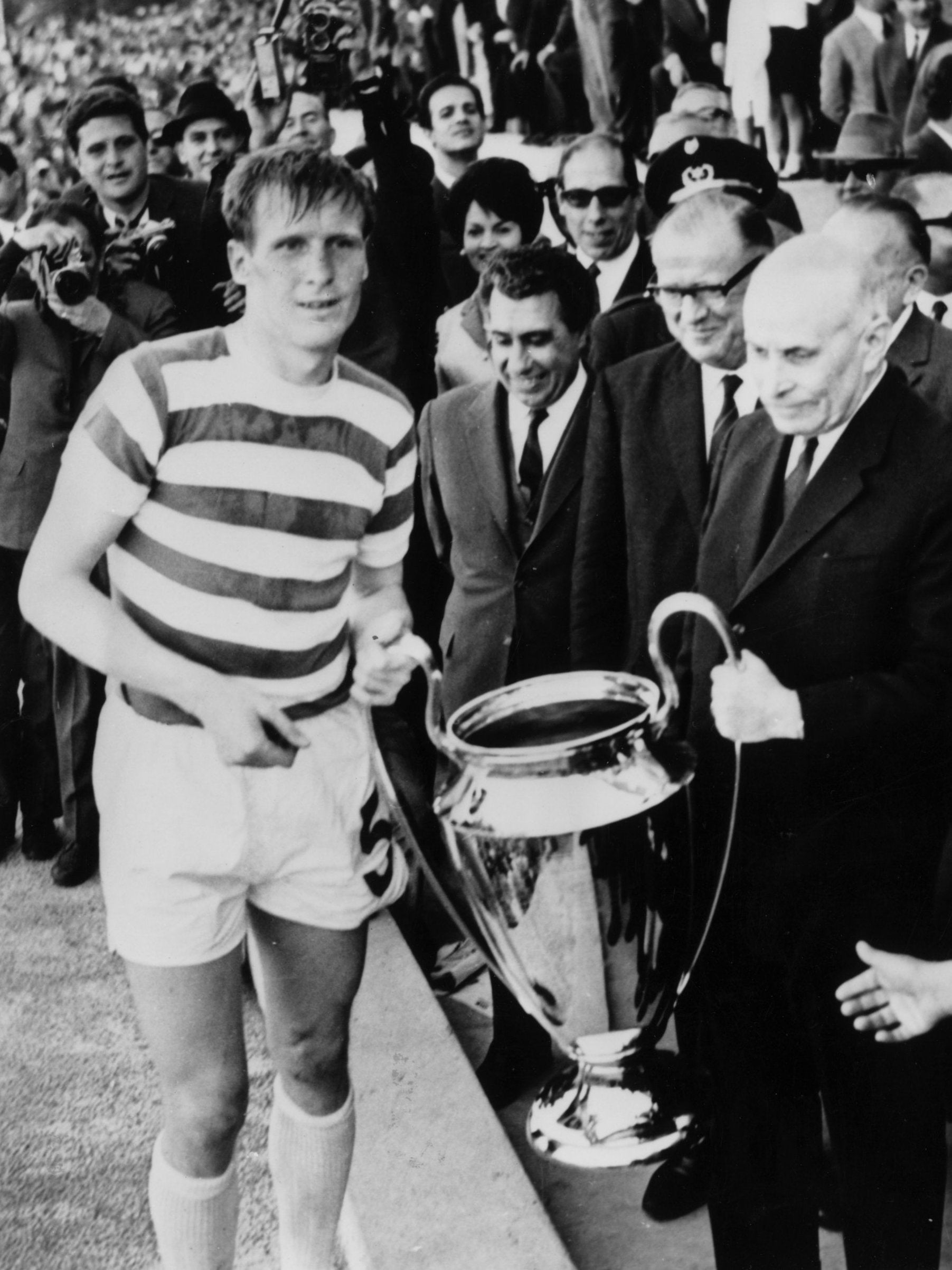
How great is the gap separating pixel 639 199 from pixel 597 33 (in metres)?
0.29

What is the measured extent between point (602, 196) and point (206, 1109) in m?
1.47

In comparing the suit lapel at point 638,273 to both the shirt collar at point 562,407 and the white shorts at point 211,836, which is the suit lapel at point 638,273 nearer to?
the shirt collar at point 562,407

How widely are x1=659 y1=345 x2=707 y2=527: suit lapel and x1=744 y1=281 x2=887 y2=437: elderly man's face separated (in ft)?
0.88

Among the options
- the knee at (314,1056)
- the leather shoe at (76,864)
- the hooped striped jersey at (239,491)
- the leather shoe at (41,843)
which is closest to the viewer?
the hooped striped jersey at (239,491)

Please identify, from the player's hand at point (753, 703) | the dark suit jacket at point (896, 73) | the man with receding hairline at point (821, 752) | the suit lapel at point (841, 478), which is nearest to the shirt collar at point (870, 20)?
the dark suit jacket at point (896, 73)

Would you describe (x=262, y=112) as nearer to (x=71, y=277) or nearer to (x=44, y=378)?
(x=71, y=277)

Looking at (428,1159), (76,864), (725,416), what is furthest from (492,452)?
(76,864)

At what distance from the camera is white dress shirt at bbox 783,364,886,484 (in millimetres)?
1547

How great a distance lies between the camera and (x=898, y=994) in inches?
61.1

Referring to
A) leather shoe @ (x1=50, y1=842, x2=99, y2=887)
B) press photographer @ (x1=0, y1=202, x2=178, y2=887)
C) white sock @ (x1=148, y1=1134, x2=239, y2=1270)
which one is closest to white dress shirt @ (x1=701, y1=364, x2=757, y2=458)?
press photographer @ (x1=0, y1=202, x2=178, y2=887)

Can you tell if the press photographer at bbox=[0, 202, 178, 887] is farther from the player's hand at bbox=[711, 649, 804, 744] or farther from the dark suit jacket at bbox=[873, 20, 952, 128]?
the dark suit jacket at bbox=[873, 20, 952, 128]

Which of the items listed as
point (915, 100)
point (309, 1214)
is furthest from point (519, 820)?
point (915, 100)

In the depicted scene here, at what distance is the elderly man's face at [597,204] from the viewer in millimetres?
2346

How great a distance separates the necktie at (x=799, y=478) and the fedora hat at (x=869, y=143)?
2.26ft
